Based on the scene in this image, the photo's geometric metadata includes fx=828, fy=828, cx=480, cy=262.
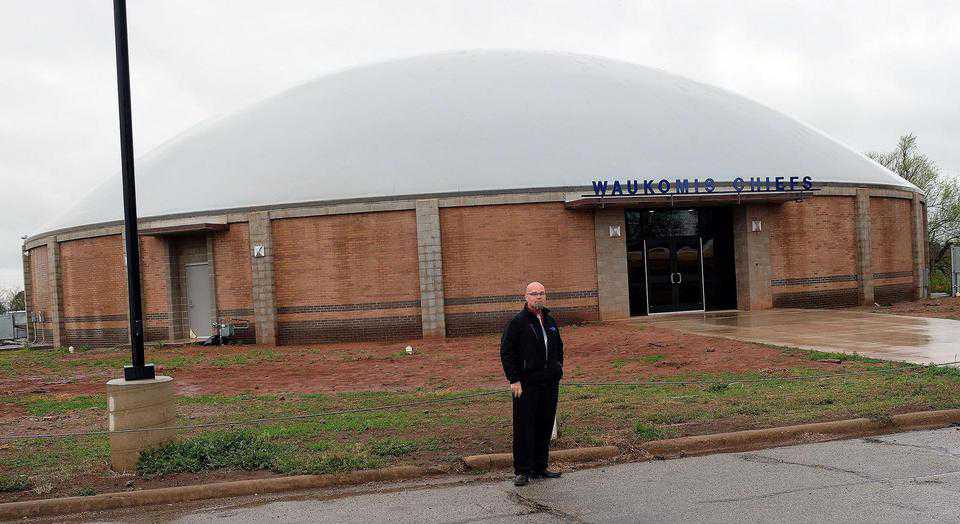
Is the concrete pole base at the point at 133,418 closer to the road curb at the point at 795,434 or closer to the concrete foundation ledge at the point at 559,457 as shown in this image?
the concrete foundation ledge at the point at 559,457

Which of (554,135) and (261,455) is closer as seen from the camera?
(261,455)

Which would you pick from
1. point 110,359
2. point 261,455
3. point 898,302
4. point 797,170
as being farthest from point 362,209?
point 898,302

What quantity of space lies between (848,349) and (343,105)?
19724 mm

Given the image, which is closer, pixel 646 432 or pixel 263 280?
pixel 646 432

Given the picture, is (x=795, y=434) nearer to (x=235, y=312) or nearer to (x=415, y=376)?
(x=415, y=376)

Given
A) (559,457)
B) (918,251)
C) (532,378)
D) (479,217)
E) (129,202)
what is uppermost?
(479,217)

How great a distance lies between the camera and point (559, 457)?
27.0 ft

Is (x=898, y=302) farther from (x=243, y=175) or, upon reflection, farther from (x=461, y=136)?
(x=243, y=175)

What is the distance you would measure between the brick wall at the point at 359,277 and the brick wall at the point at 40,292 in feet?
41.9

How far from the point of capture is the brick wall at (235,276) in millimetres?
26094

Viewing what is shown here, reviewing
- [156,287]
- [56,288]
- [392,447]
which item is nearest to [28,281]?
[56,288]

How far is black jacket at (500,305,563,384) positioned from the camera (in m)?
7.59

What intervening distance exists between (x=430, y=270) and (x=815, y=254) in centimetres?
1296

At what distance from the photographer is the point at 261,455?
8.45 metres
